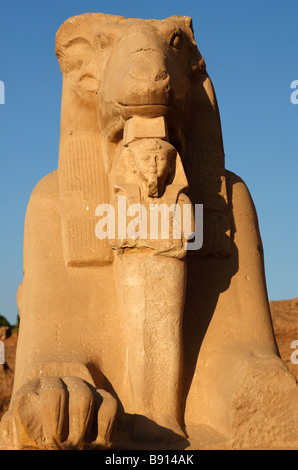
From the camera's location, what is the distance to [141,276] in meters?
3.43

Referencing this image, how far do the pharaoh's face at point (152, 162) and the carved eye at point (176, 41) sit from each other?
59 cm

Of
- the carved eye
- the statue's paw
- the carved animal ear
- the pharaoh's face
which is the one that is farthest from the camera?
the carved animal ear

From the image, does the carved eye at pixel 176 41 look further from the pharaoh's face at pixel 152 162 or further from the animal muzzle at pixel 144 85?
the pharaoh's face at pixel 152 162

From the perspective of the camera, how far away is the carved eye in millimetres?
3824

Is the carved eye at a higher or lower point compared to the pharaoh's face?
higher

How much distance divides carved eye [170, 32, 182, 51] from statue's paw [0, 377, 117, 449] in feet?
5.70

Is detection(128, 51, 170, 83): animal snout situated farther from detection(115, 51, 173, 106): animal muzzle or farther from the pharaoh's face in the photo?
the pharaoh's face

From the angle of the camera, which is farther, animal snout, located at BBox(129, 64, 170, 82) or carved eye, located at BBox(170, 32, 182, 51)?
carved eye, located at BBox(170, 32, 182, 51)

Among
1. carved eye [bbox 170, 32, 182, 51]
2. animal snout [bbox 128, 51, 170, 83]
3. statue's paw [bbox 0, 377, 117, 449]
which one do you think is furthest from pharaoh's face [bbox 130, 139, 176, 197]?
statue's paw [bbox 0, 377, 117, 449]

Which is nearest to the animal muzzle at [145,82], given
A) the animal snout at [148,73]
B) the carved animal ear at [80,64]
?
the animal snout at [148,73]

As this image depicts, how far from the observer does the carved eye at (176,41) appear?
12.5 feet

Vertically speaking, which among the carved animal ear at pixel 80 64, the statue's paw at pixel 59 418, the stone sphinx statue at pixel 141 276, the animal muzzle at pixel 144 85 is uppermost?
the carved animal ear at pixel 80 64

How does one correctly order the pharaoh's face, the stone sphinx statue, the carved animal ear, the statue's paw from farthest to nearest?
the carved animal ear, the pharaoh's face, the stone sphinx statue, the statue's paw

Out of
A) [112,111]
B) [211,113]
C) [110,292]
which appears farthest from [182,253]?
[211,113]
